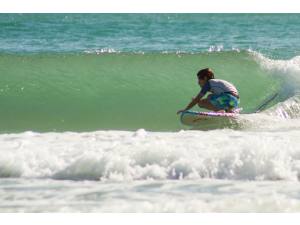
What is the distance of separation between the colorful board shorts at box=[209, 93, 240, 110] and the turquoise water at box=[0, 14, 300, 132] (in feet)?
3.26

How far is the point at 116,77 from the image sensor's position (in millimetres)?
13938

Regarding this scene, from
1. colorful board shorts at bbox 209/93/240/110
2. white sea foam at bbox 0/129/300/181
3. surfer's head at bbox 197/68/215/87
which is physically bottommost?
white sea foam at bbox 0/129/300/181

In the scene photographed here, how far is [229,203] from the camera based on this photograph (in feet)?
19.1

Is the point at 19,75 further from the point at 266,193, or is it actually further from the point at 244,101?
the point at 266,193

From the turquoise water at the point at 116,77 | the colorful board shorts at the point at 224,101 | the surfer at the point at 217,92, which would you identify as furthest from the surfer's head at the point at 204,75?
the turquoise water at the point at 116,77

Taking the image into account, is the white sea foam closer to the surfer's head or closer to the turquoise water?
the surfer's head

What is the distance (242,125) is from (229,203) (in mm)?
3420

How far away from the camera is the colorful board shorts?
9406 millimetres

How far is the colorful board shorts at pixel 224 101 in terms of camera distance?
9406 mm

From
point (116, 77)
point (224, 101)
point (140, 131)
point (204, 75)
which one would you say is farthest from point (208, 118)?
point (116, 77)

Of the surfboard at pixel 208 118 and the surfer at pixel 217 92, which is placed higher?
the surfer at pixel 217 92

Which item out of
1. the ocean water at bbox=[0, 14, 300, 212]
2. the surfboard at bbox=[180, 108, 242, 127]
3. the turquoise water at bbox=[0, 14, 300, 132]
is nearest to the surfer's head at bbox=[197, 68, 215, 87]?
the surfboard at bbox=[180, 108, 242, 127]

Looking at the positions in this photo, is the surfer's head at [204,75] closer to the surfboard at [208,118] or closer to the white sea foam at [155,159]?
the surfboard at [208,118]

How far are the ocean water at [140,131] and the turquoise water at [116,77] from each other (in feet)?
0.11
